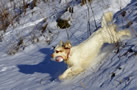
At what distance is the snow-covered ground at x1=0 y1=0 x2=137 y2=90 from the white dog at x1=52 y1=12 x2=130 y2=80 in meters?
0.11

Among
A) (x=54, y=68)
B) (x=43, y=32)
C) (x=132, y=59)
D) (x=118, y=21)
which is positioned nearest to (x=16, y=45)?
(x=43, y=32)

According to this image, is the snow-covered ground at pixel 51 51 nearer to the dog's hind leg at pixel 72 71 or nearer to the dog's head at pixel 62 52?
the dog's hind leg at pixel 72 71

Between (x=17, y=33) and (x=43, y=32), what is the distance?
3.35ft

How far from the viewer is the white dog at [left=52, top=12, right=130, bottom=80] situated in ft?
9.72

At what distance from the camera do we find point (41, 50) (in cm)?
488

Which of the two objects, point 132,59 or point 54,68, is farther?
point 54,68

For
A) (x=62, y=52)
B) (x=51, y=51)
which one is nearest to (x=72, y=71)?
(x=62, y=52)

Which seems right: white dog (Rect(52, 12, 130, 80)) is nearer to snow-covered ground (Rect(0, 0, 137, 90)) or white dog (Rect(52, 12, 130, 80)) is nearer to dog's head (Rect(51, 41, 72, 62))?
dog's head (Rect(51, 41, 72, 62))

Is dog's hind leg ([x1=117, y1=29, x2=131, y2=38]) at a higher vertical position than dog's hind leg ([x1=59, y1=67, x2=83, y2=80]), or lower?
higher

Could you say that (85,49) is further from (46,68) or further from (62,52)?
(46,68)

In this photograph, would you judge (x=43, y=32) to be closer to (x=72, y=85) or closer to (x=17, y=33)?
(x=17, y=33)

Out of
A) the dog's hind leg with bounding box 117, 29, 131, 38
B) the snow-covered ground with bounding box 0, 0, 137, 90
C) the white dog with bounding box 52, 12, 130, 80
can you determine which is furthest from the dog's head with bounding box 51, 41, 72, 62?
the dog's hind leg with bounding box 117, 29, 131, 38

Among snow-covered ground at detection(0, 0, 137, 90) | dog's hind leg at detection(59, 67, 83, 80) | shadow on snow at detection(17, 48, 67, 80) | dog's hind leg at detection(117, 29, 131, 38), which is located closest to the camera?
snow-covered ground at detection(0, 0, 137, 90)

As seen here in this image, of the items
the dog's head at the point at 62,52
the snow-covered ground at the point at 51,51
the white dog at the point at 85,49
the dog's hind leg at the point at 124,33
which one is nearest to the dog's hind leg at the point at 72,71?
the white dog at the point at 85,49
